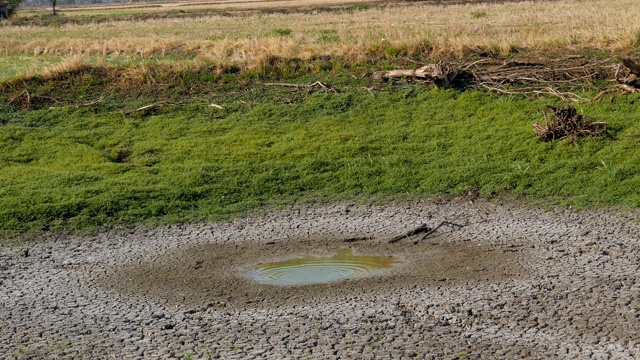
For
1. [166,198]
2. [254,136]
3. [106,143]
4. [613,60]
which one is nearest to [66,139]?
[106,143]

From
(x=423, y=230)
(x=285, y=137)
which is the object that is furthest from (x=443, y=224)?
(x=285, y=137)

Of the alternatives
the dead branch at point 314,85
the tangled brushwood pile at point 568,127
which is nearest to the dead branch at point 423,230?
the tangled brushwood pile at point 568,127

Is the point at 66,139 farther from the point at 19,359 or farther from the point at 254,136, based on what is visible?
the point at 19,359

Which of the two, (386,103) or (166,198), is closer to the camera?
(166,198)

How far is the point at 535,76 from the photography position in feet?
57.0

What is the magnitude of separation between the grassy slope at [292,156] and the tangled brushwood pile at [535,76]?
0.40 metres

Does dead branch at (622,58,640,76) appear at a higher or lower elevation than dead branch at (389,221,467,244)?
higher

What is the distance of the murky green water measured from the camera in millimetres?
9086

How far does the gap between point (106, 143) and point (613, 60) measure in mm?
10939

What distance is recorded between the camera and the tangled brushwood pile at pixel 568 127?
13844mm

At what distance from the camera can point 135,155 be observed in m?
14.9

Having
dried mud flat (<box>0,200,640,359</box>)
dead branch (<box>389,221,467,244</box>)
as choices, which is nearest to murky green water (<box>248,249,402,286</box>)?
dried mud flat (<box>0,200,640,359</box>)

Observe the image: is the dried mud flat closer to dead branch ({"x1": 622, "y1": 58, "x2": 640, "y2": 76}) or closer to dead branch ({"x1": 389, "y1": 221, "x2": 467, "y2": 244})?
dead branch ({"x1": 389, "y1": 221, "x2": 467, "y2": 244})

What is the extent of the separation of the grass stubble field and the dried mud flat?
0.93 meters
